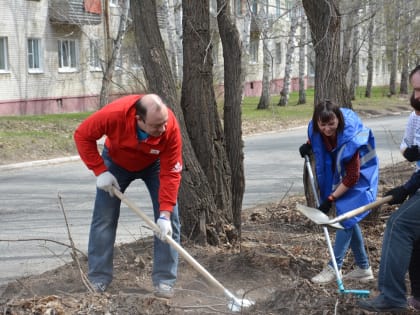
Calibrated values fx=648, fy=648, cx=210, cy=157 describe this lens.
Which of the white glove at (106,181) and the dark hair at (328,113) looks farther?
the dark hair at (328,113)

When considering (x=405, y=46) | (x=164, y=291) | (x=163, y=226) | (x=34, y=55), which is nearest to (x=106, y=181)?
(x=163, y=226)

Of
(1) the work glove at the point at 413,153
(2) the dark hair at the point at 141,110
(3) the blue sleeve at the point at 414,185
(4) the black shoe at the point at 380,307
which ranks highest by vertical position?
(2) the dark hair at the point at 141,110

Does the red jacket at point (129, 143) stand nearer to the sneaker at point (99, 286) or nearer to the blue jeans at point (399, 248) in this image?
the sneaker at point (99, 286)

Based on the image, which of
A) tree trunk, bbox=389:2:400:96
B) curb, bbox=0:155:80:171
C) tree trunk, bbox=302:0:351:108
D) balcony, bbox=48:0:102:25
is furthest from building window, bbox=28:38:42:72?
tree trunk, bbox=302:0:351:108

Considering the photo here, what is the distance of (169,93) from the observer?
5.51m

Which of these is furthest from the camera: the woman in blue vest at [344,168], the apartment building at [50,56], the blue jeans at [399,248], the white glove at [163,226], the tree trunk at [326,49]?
the apartment building at [50,56]

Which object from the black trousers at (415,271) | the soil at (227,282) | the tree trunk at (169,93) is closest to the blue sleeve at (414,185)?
the black trousers at (415,271)

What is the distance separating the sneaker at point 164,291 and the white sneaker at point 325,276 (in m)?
1.05

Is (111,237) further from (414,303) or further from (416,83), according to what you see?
(416,83)

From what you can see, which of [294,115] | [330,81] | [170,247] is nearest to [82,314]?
[170,247]

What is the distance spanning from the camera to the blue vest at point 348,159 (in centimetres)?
469

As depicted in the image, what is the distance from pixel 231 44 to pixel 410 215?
303 cm

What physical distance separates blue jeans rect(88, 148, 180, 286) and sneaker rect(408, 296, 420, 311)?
1633 mm

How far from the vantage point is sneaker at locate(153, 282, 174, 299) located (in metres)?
4.56
